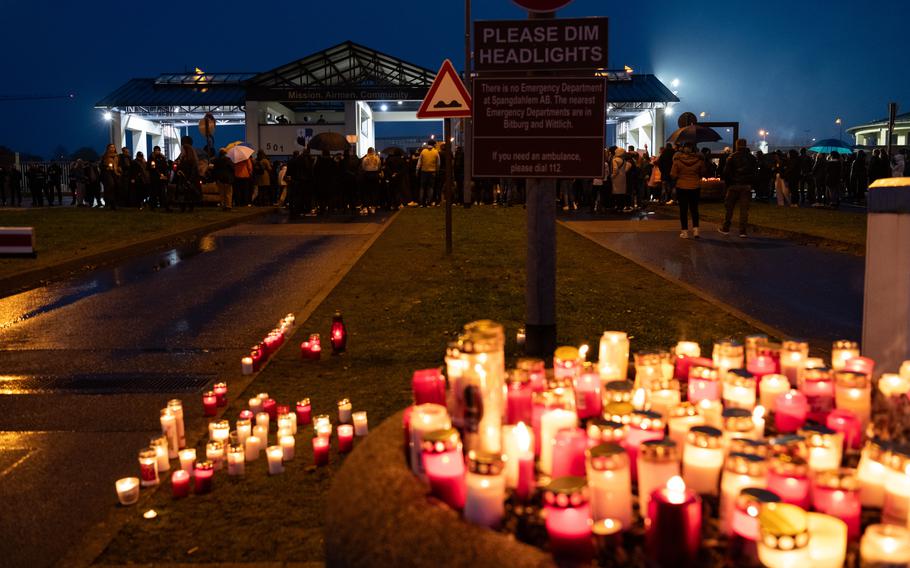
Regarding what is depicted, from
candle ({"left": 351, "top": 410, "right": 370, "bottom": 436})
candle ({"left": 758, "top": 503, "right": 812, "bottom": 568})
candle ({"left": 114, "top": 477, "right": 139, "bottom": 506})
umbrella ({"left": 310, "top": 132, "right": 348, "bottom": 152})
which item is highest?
umbrella ({"left": 310, "top": 132, "right": 348, "bottom": 152})

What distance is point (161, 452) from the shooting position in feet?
15.7

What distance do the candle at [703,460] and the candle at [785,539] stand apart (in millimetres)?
533

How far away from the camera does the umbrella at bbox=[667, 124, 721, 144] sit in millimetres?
22456

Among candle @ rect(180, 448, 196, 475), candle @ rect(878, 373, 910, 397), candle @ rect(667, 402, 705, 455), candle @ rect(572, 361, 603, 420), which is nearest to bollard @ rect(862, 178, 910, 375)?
candle @ rect(878, 373, 910, 397)

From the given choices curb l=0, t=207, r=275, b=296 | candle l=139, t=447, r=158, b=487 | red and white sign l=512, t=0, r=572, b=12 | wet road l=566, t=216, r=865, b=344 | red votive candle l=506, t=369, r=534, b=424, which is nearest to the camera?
red votive candle l=506, t=369, r=534, b=424

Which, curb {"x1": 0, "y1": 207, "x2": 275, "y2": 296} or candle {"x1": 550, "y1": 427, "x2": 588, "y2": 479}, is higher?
candle {"x1": 550, "y1": 427, "x2": 588, "y2": 479}

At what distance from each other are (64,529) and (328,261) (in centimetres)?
1104

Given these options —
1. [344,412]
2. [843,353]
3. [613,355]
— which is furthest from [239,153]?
[843,353]

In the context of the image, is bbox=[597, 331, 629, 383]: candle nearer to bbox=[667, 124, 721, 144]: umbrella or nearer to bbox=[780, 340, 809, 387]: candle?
bbox=[780, 340, 809, 387]: candle

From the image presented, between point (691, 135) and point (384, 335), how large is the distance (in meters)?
16.7

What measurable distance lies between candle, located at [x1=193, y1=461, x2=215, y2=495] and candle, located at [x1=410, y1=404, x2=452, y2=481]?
77.2 inches

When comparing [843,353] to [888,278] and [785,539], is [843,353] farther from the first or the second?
[785,539]

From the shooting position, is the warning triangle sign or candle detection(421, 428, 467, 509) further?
the warning triangle sign

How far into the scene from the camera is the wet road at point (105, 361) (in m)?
4.52
